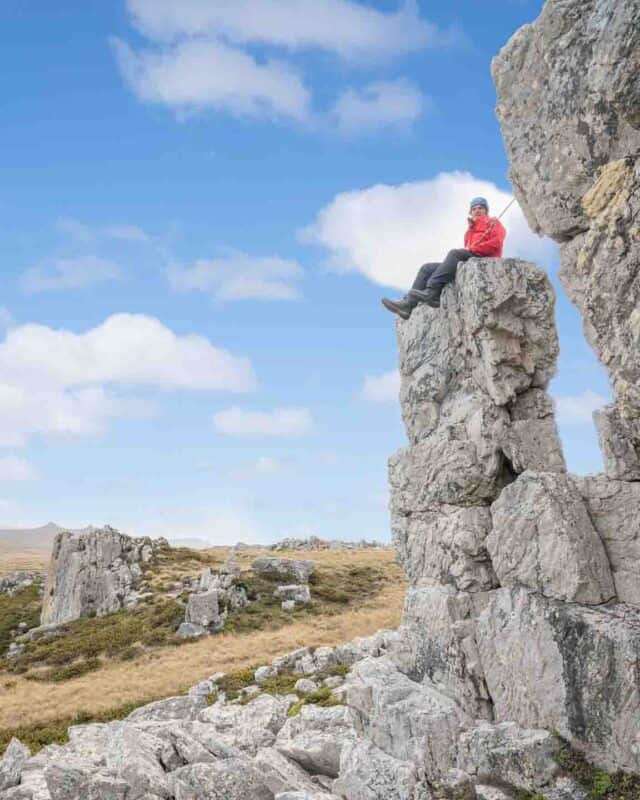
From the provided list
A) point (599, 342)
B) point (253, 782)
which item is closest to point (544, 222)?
point (599, 342)

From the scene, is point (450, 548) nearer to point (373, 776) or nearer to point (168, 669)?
point (373, 776)

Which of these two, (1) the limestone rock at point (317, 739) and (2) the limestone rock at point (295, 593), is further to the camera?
(2) the limestone rock at point (295, 593)

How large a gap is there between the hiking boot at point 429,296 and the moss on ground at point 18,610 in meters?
46.3

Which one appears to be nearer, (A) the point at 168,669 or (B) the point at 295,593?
(A) the point at 168,669

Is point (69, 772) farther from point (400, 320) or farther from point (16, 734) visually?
point (16, 734)

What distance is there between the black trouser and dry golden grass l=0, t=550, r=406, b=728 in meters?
23.6

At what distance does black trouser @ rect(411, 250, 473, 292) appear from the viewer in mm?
17406

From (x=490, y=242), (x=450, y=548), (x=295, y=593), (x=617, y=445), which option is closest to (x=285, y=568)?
(x=295, y=593)

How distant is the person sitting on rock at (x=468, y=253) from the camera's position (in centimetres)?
1709

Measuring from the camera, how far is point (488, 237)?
56.0ft

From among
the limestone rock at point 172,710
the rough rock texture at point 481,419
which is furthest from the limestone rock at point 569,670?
the limestone rock at point 172,710

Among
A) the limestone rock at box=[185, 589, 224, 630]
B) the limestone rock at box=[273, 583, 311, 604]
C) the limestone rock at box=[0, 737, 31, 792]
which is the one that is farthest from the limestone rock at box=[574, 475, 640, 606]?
the limestone rock at box=[273, 583, 311, 604]

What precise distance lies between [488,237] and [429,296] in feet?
7.40

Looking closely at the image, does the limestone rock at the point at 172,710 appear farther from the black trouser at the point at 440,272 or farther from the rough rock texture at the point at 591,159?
the rough rock texture at the point at 591,159
